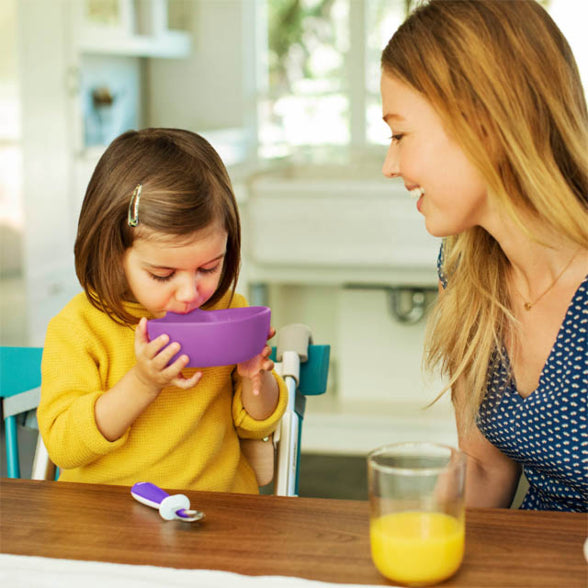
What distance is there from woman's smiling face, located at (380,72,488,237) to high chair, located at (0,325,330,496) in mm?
307

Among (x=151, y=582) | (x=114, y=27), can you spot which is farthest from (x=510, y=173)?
(x=114, y=27)

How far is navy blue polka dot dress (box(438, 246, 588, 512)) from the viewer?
1.10m

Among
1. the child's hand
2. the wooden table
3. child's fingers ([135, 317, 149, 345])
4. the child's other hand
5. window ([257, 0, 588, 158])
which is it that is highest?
window ([257, 0, 588, 158])

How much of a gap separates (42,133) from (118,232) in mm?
2439

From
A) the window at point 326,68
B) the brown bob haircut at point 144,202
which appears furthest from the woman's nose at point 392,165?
the window at point 326,68

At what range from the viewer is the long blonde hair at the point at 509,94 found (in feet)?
3.40

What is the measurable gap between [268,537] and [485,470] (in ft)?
1.74

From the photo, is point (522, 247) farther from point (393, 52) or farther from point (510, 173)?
point (393, 52)

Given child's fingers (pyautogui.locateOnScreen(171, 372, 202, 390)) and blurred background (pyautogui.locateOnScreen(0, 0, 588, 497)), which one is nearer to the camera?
child's fingers (pyautogui.locateOnScreen(171, 372, 202, 390))

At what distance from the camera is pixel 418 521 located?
75cm

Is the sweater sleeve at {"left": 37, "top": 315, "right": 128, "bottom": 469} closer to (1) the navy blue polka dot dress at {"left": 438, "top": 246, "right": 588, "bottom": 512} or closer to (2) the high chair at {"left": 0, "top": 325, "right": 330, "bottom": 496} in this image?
(2) the high chair at {"left": 0, "top": 325, "right": 330, "bottom": 496}

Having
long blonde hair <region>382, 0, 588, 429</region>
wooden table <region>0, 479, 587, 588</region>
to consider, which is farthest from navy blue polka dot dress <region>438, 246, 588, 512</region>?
wooden table <region>0, 479, 587, 588</region>

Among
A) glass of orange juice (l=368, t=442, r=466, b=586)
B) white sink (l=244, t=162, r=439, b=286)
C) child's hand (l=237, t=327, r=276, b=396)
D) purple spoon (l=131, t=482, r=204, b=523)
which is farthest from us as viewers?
white sink (l=244, t=162, r=439, b=286)

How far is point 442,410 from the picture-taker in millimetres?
3061
